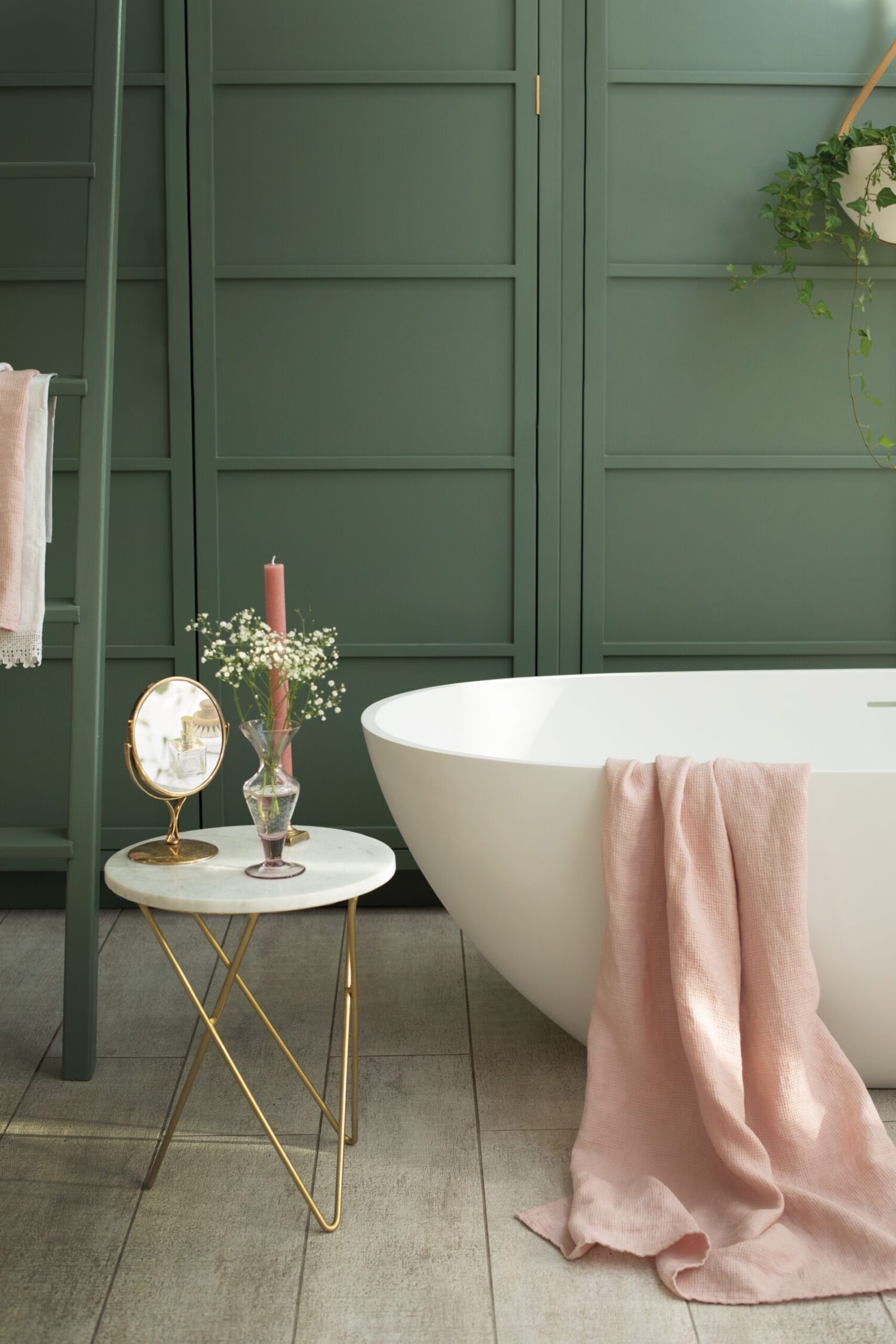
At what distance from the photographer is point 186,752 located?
191cm

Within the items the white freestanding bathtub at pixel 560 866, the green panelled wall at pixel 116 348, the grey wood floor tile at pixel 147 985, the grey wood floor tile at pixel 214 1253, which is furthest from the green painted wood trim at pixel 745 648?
the grey wood floor tile at pixel 214 1253

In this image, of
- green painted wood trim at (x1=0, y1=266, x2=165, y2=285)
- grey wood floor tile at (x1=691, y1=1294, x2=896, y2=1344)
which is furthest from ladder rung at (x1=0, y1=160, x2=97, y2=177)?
grey wood floor tile at (x1=691, y1=1294, x2=896, y2=1344)

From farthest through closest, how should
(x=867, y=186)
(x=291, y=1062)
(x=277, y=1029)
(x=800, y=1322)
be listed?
(x=867, y=186)
(x=277, y=1029)
(x=291, y=1062)
(x=800, y=1322)

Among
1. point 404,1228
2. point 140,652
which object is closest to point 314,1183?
point 404,1228

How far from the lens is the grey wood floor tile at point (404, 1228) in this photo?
4.70 feet

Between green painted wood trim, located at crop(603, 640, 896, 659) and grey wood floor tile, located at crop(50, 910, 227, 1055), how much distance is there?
4.13ft

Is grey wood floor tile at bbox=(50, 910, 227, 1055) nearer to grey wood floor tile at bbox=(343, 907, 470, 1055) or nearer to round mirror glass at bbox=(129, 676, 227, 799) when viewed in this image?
grey wood floor tile at bbox=(343, 907, 470, 1055)

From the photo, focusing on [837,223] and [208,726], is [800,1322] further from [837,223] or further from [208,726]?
[837,223]

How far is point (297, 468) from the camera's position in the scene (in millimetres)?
2900

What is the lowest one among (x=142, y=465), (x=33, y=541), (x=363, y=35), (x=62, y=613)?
(x=62, y=613)

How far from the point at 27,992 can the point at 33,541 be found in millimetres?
995

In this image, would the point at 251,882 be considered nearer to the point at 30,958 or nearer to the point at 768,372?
the point at 30,958

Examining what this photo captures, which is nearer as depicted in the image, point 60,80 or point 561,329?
point 60,80

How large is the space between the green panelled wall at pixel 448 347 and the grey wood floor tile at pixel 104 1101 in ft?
3.04
